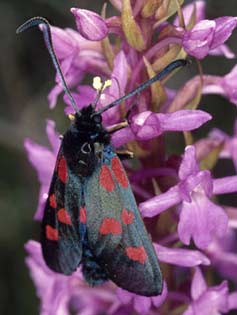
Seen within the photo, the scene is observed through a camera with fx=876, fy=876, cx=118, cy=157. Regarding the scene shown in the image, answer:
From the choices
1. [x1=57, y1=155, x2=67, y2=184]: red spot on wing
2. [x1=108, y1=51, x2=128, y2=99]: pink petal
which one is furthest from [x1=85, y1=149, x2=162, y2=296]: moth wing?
[x1=108, y1=51, x2=128, y2=99]: pink petal

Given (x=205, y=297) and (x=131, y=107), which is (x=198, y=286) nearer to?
(x=205, y=297)

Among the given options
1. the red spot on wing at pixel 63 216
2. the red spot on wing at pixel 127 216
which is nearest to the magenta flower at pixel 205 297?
the red spot on wing at pixel 127 216

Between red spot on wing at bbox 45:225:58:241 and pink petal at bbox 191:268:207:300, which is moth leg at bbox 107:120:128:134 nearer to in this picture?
red spot on wing at bbox 45:225:58:241

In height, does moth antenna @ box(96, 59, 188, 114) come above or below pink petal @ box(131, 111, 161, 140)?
above

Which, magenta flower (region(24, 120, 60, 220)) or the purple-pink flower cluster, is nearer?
the purple-pink flower cluster

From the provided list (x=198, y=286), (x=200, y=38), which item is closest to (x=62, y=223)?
(x=198, y=286)

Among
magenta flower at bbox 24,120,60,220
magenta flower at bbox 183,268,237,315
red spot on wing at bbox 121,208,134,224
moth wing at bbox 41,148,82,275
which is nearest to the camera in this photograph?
red spot on wing at bbox 121,208,134,224

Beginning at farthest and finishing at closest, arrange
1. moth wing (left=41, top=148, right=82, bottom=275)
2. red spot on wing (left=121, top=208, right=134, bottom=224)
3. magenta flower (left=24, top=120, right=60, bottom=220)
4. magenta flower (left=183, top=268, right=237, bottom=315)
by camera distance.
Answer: magenta flower (left=24, top=120, right=60, bottom=220)
magenta flower (left=183, top=268, right=237, bottom=315)
moth wing (left=41, top=148, right=82, bottom=275)
red spot on wing (left=121, top=208, right=134, bottom=224)
